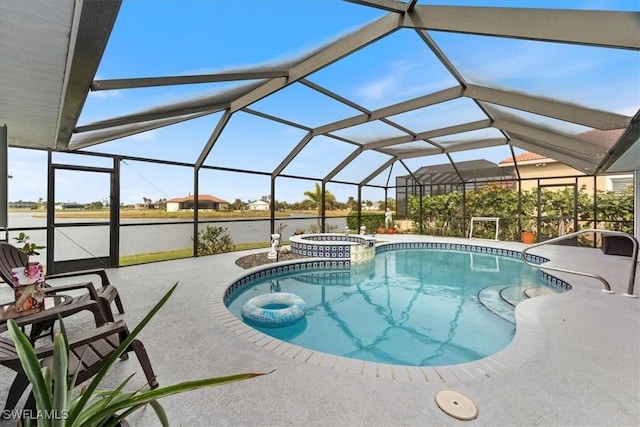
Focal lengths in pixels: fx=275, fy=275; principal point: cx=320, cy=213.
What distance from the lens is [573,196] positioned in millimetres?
10727

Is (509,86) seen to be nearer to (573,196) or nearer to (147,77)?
(147,77)

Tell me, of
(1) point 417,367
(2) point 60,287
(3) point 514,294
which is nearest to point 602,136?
(3) point 514,294

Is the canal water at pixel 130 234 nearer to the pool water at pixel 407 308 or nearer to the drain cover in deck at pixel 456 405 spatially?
the pool water at pixel 407 308

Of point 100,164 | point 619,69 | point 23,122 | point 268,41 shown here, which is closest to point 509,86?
point 619,69

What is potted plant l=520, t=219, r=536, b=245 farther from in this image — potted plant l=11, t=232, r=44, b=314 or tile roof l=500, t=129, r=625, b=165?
potted plant l=11, t=232, r=44, b=314

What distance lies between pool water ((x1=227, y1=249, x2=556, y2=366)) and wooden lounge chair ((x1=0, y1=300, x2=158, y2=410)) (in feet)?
7.19

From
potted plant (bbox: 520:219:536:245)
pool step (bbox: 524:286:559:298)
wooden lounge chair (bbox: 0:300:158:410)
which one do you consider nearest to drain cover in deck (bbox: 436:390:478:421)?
wooden lounge chair (bbox: 0:300:158:410)

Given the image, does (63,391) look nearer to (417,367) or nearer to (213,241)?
(417,367)

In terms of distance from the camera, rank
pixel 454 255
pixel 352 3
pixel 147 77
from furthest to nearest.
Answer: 1. pixel 454 255
2. pixel 147 77
3. pixel 352 3

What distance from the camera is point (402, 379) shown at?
2404 millimetres

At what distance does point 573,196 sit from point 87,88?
14.7 meters

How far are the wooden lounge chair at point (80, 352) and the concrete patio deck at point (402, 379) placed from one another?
345 millimetres

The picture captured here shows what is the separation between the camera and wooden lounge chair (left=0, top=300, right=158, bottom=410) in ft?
6.04

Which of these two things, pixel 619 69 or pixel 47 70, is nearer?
pixel 47 70
